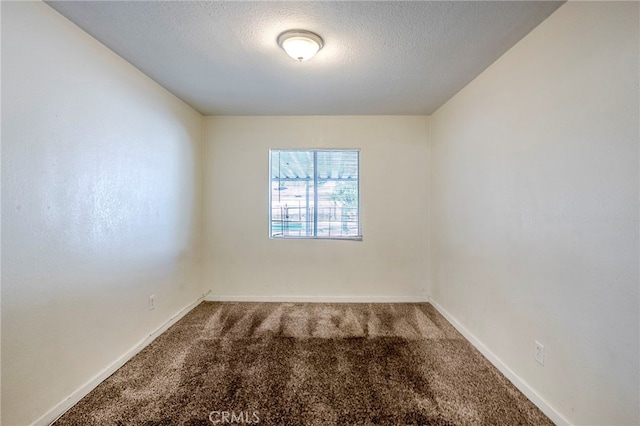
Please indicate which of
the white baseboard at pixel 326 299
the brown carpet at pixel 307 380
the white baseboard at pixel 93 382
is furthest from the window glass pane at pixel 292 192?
the white baseboard at pixel 93 382

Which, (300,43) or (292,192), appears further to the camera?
(292,192)

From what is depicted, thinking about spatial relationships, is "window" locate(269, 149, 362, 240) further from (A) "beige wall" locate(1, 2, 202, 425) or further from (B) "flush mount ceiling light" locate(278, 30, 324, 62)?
(B) "flush mount ceiling light" locate(278, 30, 324, 62)

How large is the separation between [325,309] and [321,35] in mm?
2770

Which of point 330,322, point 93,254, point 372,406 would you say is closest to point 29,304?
point 93,254

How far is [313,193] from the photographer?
12.0 feet

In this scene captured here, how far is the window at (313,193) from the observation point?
3.64 meters

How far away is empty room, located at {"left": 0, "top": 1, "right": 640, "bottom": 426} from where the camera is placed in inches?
54.3

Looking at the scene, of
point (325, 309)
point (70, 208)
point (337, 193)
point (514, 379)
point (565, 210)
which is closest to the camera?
point (565, 210)

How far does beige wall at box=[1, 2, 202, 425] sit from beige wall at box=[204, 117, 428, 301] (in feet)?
3.16

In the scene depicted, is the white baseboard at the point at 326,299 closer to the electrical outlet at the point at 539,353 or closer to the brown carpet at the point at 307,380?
the brown carpet at the point at 307,380

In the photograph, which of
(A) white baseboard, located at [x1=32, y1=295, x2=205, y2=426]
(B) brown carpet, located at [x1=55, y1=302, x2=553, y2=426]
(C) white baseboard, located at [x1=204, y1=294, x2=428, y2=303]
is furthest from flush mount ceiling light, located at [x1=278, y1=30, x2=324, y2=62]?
(C) white baseboard, located at [x1=204, y1=294, x2=428, y2=303]

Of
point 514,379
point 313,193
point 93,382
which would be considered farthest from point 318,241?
point 93,382

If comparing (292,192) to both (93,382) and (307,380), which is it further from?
(93,382)

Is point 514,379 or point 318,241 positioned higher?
point 318,241
